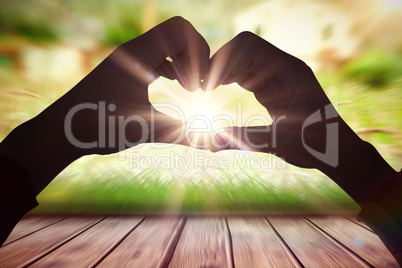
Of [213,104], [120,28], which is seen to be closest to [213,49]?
[213,104]

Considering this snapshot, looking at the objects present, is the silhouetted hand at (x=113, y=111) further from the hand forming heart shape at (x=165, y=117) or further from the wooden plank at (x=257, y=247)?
the wooden plank at (x=257, y=247)

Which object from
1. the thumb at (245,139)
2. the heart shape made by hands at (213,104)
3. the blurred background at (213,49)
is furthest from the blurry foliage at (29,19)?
the thumb at (245,139)

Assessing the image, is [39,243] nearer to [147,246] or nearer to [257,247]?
[147,246]

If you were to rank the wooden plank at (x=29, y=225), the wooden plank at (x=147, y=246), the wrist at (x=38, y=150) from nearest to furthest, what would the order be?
the wrist at (x=38, y=150)
the wooden plank at (x=147, y=246)
the wooden plank at (x=29, y=225)

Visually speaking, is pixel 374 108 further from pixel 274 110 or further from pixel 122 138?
pixel 122 138

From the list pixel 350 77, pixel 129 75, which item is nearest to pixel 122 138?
pixel 129 75

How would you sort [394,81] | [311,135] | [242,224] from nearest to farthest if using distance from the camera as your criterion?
1. [311,135]
2. [242,224]
3. [394,81]

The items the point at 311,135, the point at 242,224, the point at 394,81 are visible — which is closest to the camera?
the point at 311,135

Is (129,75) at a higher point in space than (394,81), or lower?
lower

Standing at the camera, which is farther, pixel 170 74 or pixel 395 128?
pixel 395 128
